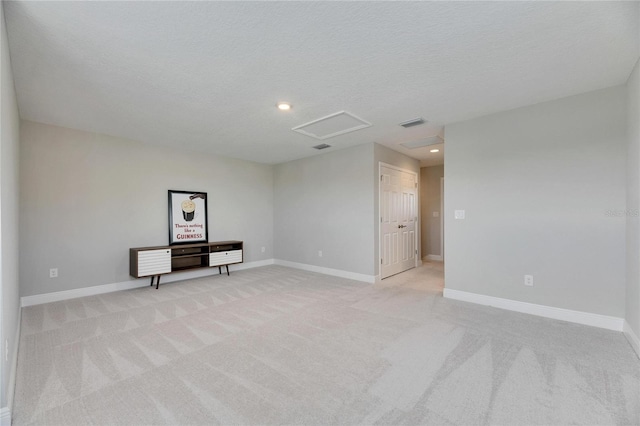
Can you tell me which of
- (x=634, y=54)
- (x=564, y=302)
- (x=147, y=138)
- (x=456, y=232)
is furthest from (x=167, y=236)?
(x=634, y=54)

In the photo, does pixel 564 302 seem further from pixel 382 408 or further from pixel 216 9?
pixel 216 9

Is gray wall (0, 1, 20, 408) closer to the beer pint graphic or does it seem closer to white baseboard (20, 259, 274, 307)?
white baseboard (20, 259, 274, 307)

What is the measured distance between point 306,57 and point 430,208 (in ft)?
19.6

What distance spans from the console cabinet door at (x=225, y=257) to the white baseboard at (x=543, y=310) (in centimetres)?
382

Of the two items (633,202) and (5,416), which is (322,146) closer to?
(633,202)

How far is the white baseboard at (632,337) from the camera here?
2.26 m

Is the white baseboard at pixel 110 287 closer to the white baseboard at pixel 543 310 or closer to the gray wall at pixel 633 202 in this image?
the white baseboard at pixel 543 310

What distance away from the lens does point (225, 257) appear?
5.31 meters

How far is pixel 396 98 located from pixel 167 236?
14.4 ft

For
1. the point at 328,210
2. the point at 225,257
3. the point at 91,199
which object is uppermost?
the point at 91,199

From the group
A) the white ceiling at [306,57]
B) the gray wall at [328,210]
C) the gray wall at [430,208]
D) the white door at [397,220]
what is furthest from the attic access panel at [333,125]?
the gray wall at [430,208]

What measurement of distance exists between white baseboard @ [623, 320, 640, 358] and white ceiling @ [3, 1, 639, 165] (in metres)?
2.34

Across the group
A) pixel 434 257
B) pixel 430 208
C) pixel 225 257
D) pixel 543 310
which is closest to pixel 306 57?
pixel 543 310

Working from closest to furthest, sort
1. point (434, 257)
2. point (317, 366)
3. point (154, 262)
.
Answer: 1. point (317, 366)
2. point (154, 262)
3. point (434, 257)
